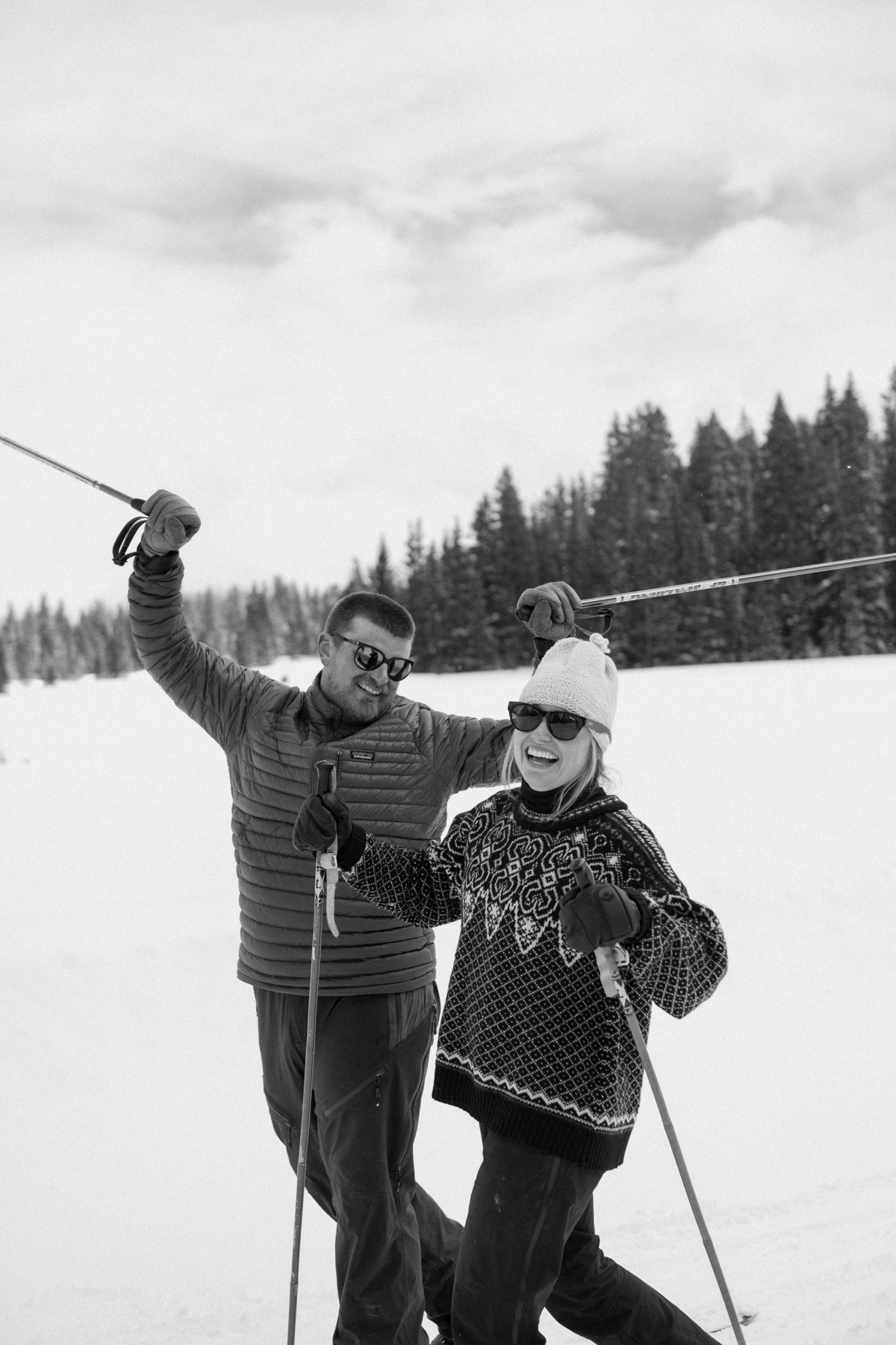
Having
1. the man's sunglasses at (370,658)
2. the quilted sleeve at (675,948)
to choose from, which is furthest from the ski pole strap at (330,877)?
the quilted sleeve at (675,948)

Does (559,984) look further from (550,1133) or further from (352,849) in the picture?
(352,849)

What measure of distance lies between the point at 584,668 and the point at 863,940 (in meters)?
6.52

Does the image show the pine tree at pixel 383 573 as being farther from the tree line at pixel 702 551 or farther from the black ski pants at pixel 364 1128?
the black ski pants at pixel 364 1128

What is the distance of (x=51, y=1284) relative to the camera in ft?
14.8

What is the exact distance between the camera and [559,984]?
2.74 m

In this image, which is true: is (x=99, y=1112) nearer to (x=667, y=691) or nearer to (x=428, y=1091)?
(x=428, y=1091)

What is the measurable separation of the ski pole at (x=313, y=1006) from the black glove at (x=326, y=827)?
2 centimetres

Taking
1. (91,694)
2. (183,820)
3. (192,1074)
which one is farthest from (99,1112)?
(91,694)

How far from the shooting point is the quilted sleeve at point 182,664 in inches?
146

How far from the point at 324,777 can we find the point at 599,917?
1.00 metres

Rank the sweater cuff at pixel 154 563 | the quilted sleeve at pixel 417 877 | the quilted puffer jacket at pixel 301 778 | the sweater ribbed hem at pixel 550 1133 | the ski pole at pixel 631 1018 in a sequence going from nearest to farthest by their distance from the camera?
the ski pole at pixel 631 1018
the sweater ribbed hem at pixel 550 1133
the quilted sleeve at pixel 417 877
the quilted puffer jacket at pixel 301 778
the sweater cuff at pixel 154 563

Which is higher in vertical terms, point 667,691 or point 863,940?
point 667,691

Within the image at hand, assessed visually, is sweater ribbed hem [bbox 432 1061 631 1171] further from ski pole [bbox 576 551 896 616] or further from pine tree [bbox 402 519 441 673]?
pine tree [bbox 402 519 441 673]

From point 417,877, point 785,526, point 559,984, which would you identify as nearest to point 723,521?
point 785,526
